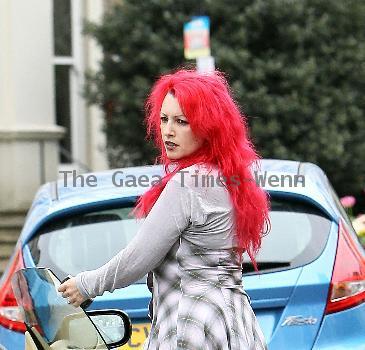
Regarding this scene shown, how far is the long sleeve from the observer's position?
9.63ft

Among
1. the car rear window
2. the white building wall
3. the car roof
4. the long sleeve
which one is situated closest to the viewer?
the long sleeve

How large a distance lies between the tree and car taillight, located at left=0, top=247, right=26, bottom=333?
708 centimetres

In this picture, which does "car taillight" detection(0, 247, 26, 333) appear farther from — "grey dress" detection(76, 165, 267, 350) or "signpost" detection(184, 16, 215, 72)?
"signpost" detection(184, 16, 215, 72)

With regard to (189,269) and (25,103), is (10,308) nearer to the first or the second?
(189,269)

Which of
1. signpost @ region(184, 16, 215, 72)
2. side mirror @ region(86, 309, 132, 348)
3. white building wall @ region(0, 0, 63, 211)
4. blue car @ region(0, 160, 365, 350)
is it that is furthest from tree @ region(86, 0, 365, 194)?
side mirror @ region(86, 309, 132, 348)

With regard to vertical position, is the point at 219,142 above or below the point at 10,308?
above

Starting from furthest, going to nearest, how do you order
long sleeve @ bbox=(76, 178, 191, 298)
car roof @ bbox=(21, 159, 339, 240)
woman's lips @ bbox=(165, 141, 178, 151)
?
car roof @ bbox=(21, 159, 339, 240) → woman's lips @ bbox=(165, 141, 178, 151) → long sleeve @ bbox=(76, 178, 191, 298)

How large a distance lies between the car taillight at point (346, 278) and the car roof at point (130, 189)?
17 centimetres

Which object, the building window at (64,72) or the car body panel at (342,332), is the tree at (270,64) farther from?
the car body panel at (342,332)

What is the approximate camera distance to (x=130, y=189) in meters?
4.50

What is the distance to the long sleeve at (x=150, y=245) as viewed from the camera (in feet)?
9.63

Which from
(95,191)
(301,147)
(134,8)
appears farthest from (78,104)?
(95,191)

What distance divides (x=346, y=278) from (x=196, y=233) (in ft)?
4.56

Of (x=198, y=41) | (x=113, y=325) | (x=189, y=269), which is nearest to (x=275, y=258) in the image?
(x=113, y=325)
